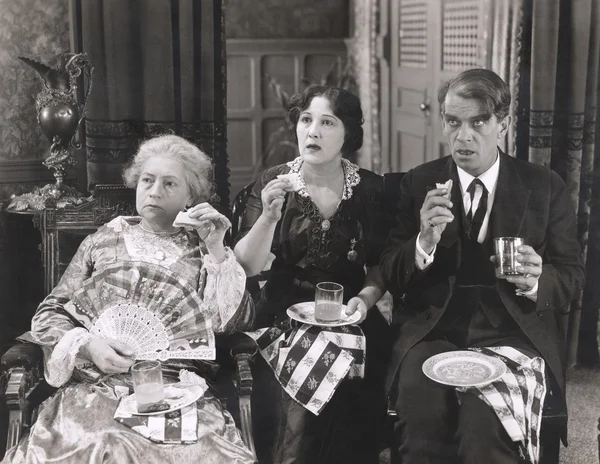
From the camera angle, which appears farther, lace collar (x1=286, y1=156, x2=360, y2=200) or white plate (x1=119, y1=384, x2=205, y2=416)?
lace collar (x1=286, y1=156, x2=360, y2=200)

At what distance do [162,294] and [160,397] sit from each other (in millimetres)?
367

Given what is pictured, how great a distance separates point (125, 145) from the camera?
342cm

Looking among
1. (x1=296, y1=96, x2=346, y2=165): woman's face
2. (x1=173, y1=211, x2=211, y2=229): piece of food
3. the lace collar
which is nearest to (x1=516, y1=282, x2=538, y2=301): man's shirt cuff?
the lace collar

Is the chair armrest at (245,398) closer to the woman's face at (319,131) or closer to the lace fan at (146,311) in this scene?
the lace fan at (146,311)

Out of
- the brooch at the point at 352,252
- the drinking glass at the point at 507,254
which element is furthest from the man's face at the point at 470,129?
the brooch at the point at 352,252

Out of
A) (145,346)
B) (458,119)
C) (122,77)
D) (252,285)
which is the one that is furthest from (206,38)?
(145,346)

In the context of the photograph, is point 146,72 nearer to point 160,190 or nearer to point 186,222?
point 160,190

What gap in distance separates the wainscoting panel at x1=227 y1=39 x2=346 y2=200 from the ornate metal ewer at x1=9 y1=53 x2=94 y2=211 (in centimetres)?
309

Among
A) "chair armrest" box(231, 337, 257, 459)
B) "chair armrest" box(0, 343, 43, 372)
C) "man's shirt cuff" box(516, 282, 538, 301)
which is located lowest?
"chair armrest" box(231, 337, 257, 459)

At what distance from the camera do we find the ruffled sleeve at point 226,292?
249cm

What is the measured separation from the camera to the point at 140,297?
8.14ft

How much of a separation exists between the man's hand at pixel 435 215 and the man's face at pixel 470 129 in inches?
9.3

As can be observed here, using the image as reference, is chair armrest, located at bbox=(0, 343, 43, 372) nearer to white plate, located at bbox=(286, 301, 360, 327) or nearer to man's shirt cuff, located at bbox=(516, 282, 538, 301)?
white plate, located at bbox=(286, 301, 360, 327)

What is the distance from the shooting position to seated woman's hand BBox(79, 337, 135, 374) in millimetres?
2293
